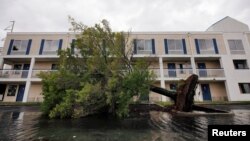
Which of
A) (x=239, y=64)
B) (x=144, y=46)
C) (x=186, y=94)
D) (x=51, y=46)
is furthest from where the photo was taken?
(x=51, y=46)

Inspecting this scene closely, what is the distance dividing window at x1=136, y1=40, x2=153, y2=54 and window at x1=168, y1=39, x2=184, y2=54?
2.71 m

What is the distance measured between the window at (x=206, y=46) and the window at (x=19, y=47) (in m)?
24.8

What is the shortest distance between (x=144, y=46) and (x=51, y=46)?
1327 cm

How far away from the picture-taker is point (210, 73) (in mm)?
21344

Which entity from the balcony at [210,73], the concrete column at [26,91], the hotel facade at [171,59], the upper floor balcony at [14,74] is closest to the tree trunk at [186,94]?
the hotel facade at [171,59]

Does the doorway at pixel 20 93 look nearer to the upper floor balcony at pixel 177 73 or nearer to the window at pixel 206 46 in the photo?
the upper floor balcony at pixel 177 73

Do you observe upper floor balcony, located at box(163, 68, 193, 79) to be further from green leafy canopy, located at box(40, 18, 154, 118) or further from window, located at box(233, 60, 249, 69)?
green leafy canopy, located at box(40, 18, 154, 118)

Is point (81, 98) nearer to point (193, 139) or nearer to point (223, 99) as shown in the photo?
point (193, 139)

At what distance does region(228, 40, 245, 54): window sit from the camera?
22.2 m

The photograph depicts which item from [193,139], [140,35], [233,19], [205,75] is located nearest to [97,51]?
[193,139]

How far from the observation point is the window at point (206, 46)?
883 inches

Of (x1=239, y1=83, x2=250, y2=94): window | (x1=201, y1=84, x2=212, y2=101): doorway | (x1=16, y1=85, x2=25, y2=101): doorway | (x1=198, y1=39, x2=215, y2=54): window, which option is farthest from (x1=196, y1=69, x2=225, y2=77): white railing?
(x1=16, y1=85, x2=25, y2=101): doorway

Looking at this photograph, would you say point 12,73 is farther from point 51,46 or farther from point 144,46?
point 144,46

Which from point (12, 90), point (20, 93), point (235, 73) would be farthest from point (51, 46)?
point (235, 73)
